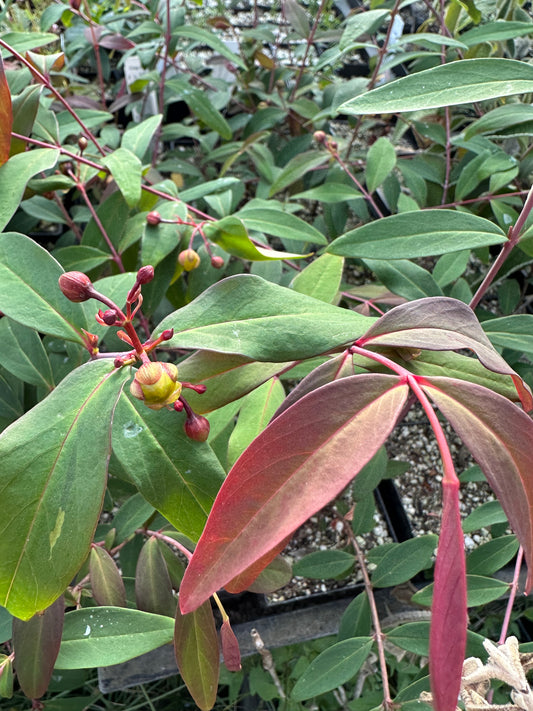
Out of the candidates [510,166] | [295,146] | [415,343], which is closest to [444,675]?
[415,343]

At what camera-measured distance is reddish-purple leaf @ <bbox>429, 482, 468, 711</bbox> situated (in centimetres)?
26

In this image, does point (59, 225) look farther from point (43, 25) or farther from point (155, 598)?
point (155, 598)

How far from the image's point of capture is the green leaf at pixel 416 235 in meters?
0.58

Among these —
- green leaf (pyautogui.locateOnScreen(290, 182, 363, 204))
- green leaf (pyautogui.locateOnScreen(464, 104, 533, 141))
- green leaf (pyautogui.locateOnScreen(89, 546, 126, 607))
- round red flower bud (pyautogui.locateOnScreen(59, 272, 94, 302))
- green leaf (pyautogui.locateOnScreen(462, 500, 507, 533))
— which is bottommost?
green leaf (pyautogui.locateOnScreen(462, 500, 507, 533))

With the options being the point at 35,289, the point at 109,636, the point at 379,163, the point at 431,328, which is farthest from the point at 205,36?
the point at 109,636

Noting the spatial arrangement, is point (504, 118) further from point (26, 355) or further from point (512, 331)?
point (26, 355)

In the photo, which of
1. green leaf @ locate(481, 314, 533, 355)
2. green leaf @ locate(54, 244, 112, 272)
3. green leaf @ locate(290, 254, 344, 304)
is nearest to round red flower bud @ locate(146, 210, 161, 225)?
green leaf @ locate(54, 244, 112, 272)

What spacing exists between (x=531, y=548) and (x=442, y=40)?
84 cm

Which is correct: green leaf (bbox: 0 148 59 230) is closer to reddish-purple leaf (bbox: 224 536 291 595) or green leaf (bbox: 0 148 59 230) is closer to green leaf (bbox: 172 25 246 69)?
reddish-purple leaf (bbox: 224 536 291 595)

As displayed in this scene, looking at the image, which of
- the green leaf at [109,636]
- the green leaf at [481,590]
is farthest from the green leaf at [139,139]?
the green leaf at [481,590]

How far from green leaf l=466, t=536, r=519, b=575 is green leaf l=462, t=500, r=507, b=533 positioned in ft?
0.08

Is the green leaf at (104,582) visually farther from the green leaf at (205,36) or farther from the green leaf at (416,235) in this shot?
the green leaf at (205,36)

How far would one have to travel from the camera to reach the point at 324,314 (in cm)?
43

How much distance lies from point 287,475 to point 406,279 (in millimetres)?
475
